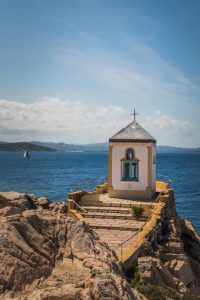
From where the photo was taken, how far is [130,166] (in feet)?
75.4

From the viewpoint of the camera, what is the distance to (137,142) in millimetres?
22750

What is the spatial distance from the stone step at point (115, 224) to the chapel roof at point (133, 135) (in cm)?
593

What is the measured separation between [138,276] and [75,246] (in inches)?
184

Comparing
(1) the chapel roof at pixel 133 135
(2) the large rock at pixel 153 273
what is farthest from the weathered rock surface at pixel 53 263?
(1) the chapel roof at pixel 133 135

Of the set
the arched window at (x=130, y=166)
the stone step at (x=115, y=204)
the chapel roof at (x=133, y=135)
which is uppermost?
the chapel roof at (x=133, y=135)

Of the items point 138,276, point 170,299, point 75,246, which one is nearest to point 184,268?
point 138,276

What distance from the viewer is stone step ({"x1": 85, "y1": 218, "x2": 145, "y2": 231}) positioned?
17391mm

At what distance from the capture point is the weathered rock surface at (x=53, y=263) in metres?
7.00

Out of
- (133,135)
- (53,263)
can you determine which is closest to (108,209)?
(133,135)

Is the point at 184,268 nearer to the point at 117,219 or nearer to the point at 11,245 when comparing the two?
the point at 117,219

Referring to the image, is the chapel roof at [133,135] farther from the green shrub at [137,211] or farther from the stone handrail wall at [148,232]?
the green shrub at [137,211]

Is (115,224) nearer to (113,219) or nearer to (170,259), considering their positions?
(113,219)

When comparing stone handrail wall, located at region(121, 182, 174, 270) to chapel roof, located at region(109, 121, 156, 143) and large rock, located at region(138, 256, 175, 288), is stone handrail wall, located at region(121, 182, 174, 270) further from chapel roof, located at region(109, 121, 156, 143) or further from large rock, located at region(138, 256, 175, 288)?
chapel roof, located at region(109, 121, 156, 143)

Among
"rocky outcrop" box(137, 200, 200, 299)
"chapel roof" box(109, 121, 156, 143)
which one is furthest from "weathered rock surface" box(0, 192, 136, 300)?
"chapel roof" box(109, 121, 156, 143)
